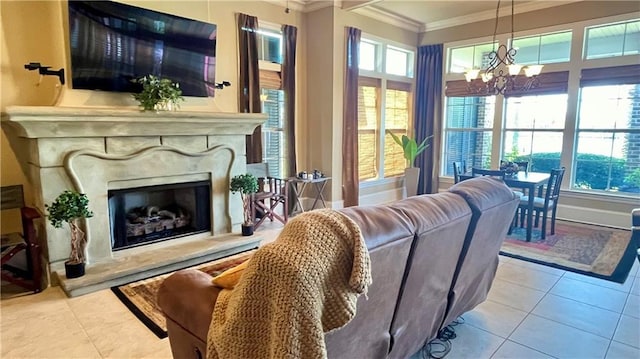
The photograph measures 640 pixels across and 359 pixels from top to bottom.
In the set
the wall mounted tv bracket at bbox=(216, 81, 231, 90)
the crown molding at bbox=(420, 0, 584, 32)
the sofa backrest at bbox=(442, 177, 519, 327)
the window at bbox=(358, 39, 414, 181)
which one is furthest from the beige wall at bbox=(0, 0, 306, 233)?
the crown molding at bbox=(420, 0, 584, 32)

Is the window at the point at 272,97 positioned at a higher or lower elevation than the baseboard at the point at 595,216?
higher

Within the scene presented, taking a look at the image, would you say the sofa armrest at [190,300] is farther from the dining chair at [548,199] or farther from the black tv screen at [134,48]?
the dining chair at [548,199]

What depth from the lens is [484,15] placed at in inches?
245

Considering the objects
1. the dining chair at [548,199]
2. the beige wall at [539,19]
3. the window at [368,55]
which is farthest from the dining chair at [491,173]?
the beige wall at [539,19]

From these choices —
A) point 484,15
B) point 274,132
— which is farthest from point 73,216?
point 484,15

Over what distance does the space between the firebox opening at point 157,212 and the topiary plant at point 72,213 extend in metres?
0.38

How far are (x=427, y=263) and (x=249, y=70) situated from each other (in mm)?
3925

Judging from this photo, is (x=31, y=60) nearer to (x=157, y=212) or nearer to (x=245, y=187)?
(x=157, y=212)

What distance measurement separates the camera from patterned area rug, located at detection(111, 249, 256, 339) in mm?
2627

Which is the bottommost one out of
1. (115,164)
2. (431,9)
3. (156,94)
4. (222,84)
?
(115,164)

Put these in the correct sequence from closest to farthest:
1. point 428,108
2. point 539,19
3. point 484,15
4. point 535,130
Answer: point 539,19 → point 535,130 → point 484,15 → point 428,108

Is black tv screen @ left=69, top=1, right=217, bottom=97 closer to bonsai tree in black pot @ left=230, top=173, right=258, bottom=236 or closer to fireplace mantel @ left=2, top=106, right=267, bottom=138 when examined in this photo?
fireplace mantel @ left=2, top=106, right=267, bottom=138

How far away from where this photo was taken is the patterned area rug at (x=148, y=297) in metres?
2.63

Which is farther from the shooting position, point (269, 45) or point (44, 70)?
point (269, 45)
